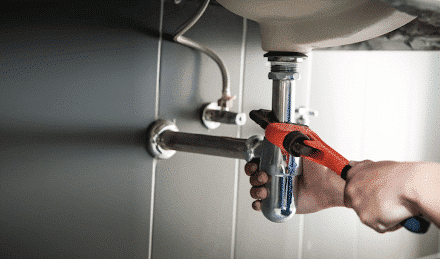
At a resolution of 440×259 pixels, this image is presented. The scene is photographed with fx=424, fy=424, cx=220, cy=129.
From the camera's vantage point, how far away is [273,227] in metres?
1.18

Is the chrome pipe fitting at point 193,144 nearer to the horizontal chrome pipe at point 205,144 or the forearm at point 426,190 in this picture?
the horizontal chrome pipe at point 205,144

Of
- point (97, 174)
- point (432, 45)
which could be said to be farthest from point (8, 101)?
point (432, 45)

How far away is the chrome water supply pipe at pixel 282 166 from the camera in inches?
24.3

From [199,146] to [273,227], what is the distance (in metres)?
0.49

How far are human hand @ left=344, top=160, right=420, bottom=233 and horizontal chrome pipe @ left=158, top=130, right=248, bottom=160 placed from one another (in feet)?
0.81

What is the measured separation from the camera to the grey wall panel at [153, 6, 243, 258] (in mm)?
931

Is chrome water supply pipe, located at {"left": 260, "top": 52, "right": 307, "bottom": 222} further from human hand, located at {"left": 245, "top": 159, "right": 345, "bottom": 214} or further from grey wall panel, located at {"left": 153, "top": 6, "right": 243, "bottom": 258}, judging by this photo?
grey wall panel, located at {"left": 153, "top": 6, "right": 243, "bottom": 258}

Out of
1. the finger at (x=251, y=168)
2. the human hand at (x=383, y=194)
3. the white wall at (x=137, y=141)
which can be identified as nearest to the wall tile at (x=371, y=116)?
the white wall at (x=137, y=141)

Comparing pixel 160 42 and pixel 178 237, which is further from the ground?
pixel 160 42

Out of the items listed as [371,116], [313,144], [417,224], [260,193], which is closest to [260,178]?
[260,193]

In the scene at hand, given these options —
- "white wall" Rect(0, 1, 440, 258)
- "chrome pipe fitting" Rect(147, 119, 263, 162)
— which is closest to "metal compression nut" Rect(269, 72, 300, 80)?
"chrome pipe fitting" Rect(147, 119, 263, 162)

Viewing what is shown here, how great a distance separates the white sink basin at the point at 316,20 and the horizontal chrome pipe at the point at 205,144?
0.60 feet

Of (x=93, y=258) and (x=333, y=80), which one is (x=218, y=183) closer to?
(x=93, y=258)

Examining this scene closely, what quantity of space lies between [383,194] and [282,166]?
171 millimetres
